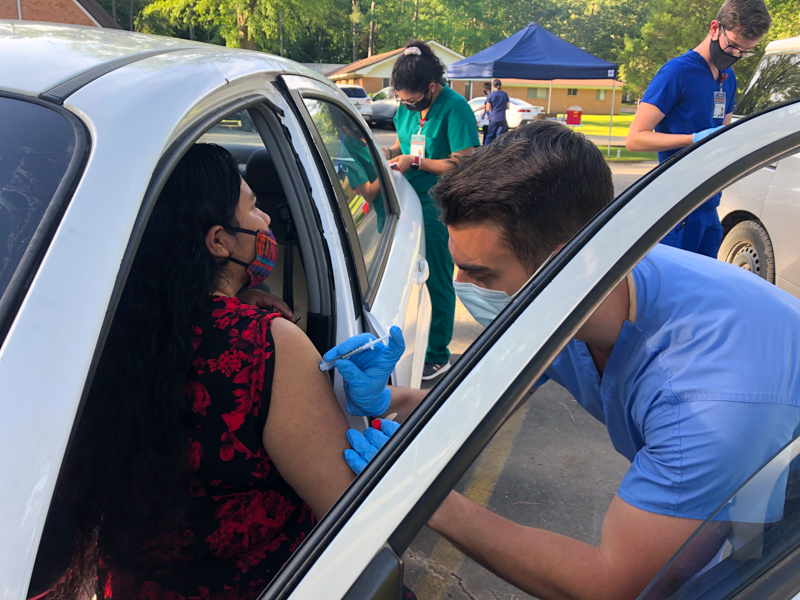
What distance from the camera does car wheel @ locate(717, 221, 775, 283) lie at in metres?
3.81

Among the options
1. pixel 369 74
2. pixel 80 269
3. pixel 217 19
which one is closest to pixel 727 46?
pixel 80 269

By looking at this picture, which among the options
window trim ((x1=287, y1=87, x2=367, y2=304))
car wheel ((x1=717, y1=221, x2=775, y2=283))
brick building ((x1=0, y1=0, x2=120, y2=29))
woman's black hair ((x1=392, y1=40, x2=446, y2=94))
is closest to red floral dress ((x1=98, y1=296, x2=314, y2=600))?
window trim ((x1=287, y1=87, x2=367, y2=304))

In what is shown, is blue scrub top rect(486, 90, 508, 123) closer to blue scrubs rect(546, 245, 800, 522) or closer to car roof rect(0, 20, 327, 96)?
car roof rect(0, 20, 327, 96)

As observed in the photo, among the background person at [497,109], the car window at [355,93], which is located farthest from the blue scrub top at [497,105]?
the car window at [355,93]

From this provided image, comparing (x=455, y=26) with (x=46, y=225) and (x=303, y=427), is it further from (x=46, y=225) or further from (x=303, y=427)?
(x=46, y=225)

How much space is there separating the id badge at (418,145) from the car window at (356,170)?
0.91 meters

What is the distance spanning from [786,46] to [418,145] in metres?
2.66

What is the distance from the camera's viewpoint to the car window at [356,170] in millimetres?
2158

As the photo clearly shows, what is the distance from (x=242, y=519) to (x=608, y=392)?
0.80 m

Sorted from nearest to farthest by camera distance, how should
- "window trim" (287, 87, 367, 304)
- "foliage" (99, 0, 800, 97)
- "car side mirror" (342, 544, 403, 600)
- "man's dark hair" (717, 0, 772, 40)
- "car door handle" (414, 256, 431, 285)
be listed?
1. "car side mirror" (342, 544, 403, 600)
2. "window trim" (287, 87, 367, 304)
3. "car door handle" (414, 256, 431, 285)
4. "man's dark hair" (717, 0, 772, 40)
5. "foliage" (99, 0, 800, 97)

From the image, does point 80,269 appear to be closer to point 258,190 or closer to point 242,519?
point 242,519

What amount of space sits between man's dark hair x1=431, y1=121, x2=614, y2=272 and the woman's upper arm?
1.50 ft

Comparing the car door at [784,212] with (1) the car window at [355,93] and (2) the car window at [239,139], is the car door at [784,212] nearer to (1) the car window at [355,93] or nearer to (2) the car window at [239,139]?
(2) the car window at [239,139]

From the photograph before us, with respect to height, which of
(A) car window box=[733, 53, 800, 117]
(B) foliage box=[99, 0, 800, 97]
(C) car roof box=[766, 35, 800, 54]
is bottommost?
(A) car window box=[733, 53, 800, 117]
